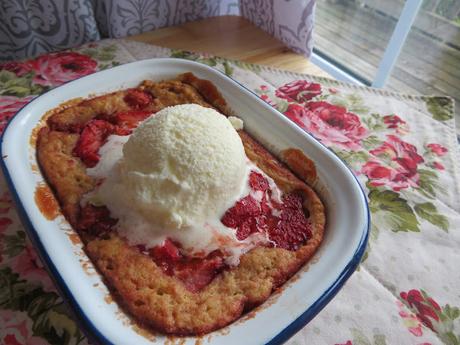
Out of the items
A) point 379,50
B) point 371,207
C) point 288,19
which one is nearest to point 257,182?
point 371,207

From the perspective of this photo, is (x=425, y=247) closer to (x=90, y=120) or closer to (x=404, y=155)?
(x=404, y=155)

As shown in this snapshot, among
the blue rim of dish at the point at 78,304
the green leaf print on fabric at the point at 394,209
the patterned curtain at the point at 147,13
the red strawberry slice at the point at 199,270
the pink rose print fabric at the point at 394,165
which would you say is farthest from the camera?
the patterned curtain at the point at 147,13

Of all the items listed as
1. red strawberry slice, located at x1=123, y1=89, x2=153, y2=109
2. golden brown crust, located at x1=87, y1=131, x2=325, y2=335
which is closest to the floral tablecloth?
golden brown crust, located at x1=87, y1=131, x2=325, y2=335

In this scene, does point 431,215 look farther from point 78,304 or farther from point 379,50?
point 379,50

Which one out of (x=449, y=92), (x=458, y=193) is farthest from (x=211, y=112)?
(x=449, y=92)

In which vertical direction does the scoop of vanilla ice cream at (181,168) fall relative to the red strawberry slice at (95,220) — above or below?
above

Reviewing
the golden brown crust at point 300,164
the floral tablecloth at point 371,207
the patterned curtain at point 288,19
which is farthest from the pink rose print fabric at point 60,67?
the golden brown crust at point 300,164

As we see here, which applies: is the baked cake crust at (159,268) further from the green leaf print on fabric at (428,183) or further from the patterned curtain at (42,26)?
the patterned curtain at (42,26)
